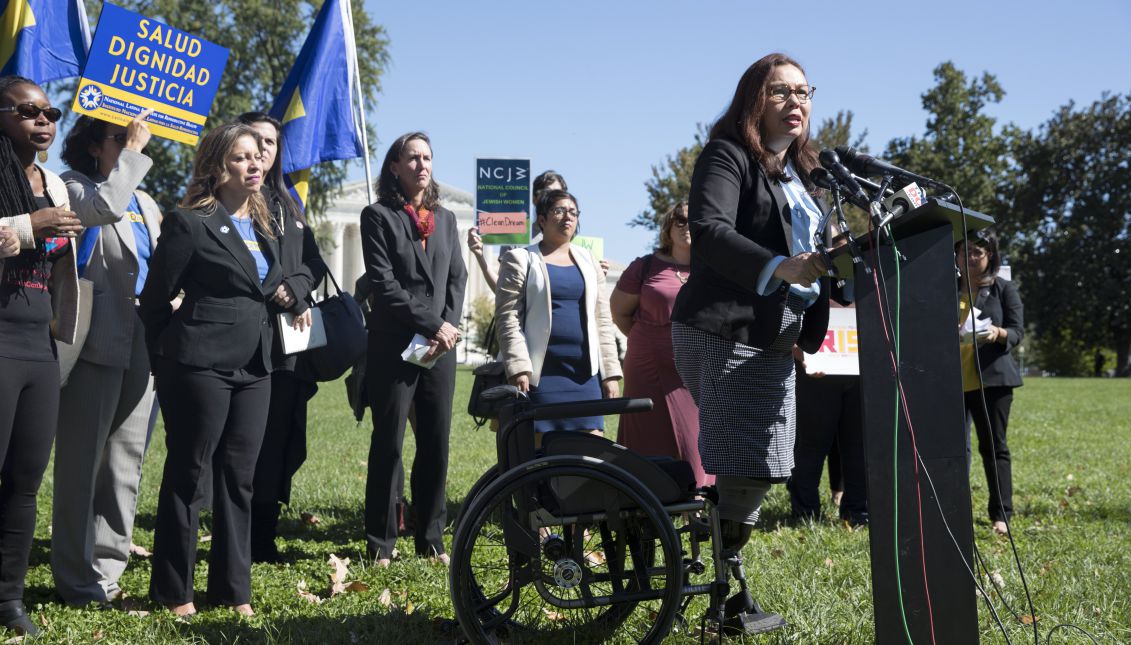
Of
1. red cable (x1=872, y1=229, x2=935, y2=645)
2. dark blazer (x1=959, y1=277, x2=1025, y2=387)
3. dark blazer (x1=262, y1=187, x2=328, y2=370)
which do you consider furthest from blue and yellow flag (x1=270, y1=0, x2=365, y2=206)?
red cable (x1=872, y1=229, x2=935, y2=645)

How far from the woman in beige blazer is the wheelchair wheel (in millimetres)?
2053

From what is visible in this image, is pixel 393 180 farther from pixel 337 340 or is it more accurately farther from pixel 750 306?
pixel 750 306

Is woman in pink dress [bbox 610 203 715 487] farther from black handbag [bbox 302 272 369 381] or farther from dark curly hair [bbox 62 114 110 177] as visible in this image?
dark curly hair [bbox 62 114 110 177]

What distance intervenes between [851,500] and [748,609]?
10.4 ft

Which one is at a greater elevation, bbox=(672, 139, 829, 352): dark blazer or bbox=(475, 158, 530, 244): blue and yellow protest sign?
bbox=(475, 158, 530, 244): blue and yellow protest sign

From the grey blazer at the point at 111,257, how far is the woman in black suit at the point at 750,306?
2.46 m

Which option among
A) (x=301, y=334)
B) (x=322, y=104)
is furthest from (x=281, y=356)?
(x=322, y=104)

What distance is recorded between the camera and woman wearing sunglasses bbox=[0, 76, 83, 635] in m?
3.86

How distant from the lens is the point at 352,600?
4.52 meters

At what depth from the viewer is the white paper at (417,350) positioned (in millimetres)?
5395

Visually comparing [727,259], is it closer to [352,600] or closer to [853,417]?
[352,600]

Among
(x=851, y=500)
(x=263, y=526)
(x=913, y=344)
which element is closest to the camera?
(x=913, y=344)

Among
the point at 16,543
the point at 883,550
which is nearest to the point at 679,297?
the point at 883,550

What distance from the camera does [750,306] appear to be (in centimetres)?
345
